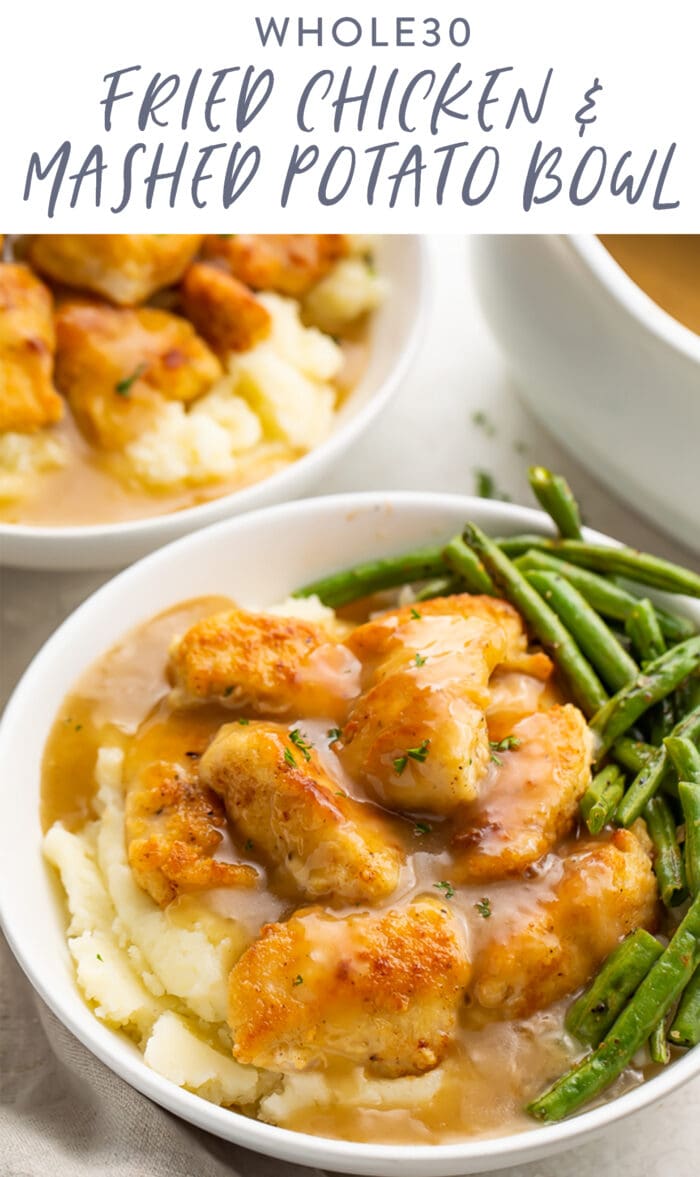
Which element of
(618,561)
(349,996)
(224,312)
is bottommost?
(349,996)

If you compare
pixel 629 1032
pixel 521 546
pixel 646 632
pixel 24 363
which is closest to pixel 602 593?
pixel 646 632

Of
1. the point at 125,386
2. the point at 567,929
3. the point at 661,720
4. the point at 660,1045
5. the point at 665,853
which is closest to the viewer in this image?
the point at 660,1045

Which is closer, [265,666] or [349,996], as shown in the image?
[349,996]

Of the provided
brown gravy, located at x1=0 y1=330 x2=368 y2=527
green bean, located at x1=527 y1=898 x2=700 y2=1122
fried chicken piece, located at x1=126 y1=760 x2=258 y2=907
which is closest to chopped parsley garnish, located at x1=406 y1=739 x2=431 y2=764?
fried chicken piece, located at x1=126 y1=760 x2=258 y2=907

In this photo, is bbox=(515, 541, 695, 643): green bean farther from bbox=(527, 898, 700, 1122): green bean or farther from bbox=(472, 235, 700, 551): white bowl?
bbox=(527, 898, 700, 1122): green bean

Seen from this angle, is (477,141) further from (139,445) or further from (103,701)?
(103,701)

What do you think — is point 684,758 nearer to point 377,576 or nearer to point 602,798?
point 602,798
